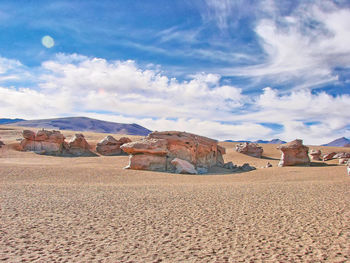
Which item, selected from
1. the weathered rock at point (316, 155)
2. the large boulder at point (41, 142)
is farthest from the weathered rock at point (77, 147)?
the weathered rock at point (316, 155)

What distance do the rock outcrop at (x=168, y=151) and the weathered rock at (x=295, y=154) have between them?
6.70m

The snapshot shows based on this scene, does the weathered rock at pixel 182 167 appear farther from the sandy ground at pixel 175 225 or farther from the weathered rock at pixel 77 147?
the weathered rock at pixel 77 147

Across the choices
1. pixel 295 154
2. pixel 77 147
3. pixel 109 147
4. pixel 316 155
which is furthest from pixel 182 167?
pixel 316 155

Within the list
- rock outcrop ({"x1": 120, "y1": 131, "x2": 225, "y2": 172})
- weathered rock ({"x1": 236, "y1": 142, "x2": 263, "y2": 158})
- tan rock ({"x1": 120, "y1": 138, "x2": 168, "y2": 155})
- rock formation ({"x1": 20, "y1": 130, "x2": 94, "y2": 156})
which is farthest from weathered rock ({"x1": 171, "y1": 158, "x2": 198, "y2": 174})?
weathered rock ({"x1": 236, "y1": 142, "x2": 263, "y2": 158})

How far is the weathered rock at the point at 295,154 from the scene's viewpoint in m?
22.9

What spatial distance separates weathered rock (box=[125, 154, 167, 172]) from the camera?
19734 millimetres

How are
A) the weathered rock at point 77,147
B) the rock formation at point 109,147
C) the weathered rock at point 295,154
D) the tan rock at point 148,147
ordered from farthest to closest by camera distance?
the rock formation at point 109,147 → the weathered rock at point 77,147 → the weathered rock at point 295,154 → the tan rock at point 148,147

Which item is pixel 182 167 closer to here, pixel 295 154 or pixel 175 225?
pixel 295 154

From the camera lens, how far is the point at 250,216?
21.7 feet

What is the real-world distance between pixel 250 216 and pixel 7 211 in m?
6.37

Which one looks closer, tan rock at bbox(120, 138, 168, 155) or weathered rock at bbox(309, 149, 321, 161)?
tan rock at bbox(120, 138, 168, 155)

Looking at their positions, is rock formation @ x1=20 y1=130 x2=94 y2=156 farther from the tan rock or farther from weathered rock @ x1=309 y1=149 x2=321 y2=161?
weathered rock @ x1=309 y1=149 x2=321 y2=161

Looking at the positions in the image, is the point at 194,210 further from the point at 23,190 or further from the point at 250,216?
the point at 23,190

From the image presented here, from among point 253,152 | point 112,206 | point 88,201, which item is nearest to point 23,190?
point 88,201
